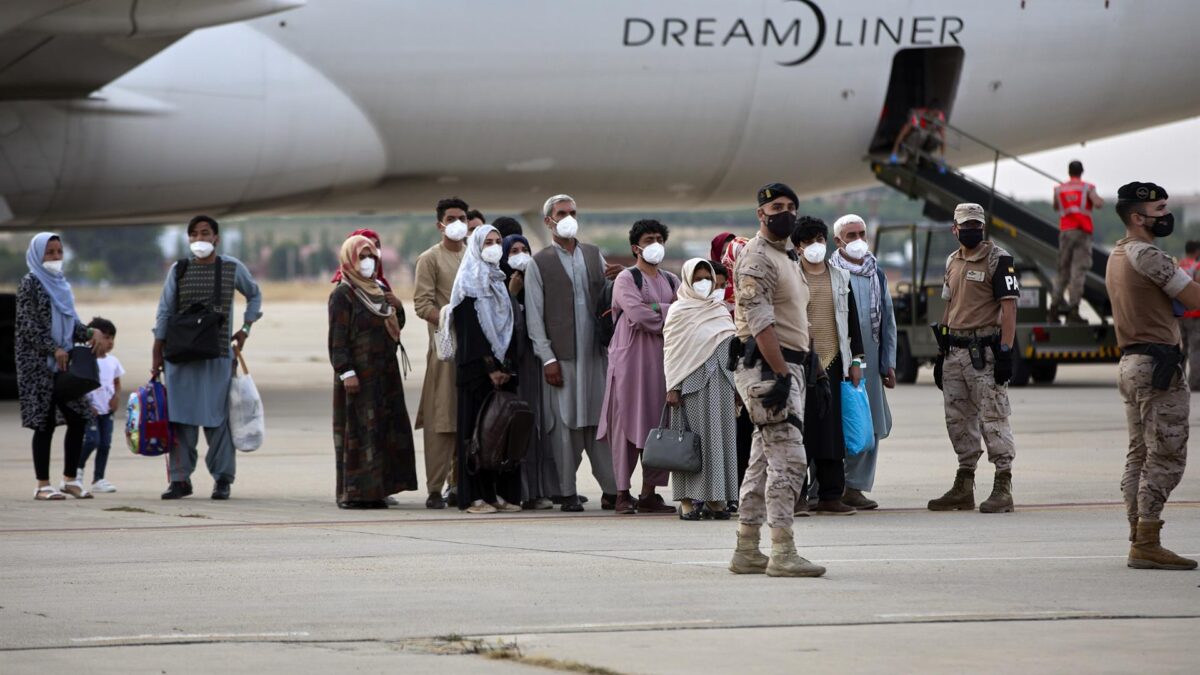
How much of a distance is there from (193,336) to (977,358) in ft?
15.0

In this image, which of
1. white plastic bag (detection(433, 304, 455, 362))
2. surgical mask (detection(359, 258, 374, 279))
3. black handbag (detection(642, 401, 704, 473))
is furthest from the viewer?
surgical mask (detection(359, 258, 374, 279))

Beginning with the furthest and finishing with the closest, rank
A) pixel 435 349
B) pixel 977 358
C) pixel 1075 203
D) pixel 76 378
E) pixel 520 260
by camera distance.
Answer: pixel 1075 203
pixel 76 378
pixel 520 260
pixel 435 349
pixel 977 358

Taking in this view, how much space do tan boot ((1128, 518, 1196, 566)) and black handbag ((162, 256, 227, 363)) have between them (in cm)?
569

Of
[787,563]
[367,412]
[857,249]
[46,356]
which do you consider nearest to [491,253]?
[367,412]

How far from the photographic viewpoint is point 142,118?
1773 cm

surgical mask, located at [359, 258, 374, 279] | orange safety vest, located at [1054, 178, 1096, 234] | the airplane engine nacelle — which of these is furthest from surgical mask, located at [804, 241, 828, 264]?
orange safety vest, located at [1054, 178, 1096, 234]

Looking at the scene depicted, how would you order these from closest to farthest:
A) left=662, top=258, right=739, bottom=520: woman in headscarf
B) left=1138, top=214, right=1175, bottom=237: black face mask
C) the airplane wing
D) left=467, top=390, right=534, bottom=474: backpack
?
left=1138, top=214, right=1175, bottom=237: black face mask, left=662, top=258, right=739, bottom=520: woman in headscarf, left=467, top=390, right=534, bottom=474: backpack, the airplane wing

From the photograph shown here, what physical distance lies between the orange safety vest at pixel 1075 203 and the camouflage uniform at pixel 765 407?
40.3ft

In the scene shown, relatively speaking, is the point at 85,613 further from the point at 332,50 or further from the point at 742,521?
the point at 332,50

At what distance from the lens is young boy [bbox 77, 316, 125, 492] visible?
11508 mm

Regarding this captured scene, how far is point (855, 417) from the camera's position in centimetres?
1016

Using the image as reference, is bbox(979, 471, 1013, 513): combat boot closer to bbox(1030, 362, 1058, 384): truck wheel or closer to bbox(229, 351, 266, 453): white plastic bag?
bbox(229, 351, 266, 453): white plastic bag

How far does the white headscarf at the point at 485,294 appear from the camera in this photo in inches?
407

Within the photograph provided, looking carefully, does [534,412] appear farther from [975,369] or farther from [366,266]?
[975,369]
